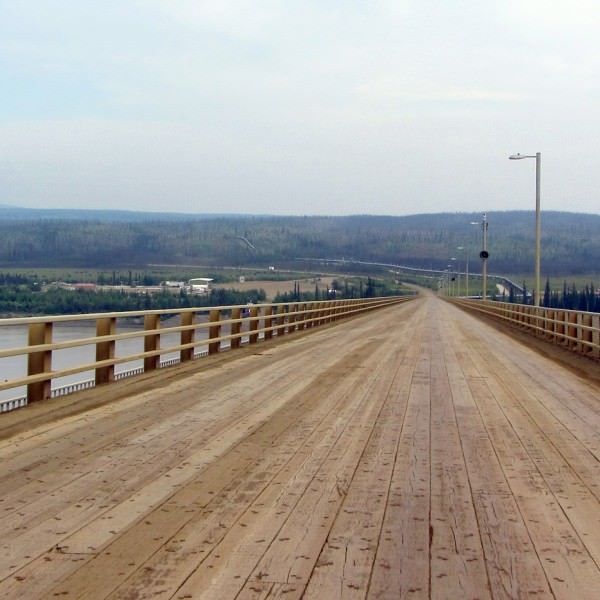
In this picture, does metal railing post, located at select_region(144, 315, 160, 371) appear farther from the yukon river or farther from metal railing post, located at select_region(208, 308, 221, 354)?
metal railing post, located at select_region(208, 308, 221, 354)

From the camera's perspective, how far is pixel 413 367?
20.5 m

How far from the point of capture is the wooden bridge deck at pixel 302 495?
5.89 meters

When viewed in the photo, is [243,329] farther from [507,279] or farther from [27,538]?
[507,279]

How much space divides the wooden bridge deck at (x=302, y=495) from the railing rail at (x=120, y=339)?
16.7 inches

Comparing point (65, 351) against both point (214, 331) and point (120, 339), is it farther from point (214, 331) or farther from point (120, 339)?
point (214, 331)

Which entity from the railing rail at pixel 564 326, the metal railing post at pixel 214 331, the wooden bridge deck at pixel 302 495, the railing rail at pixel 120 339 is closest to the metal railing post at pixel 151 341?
the railing rail at pixel 120 339

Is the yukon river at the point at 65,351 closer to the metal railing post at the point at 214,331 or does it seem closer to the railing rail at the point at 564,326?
the metal railing post at the point at 214,331

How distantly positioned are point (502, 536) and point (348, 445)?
12.4ft

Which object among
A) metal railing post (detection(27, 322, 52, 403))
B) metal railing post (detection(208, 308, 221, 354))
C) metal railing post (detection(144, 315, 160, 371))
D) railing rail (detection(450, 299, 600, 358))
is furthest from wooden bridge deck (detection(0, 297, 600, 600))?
railing rail (detection(450, 299, 600, 358))

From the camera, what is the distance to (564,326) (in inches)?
1188

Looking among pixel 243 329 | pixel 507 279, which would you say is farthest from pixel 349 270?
pixel 243 329

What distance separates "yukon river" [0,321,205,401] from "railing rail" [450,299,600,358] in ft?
34.3

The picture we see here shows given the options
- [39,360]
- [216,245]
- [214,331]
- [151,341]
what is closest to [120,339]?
[151,341]

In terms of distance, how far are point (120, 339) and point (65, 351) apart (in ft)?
3.65
